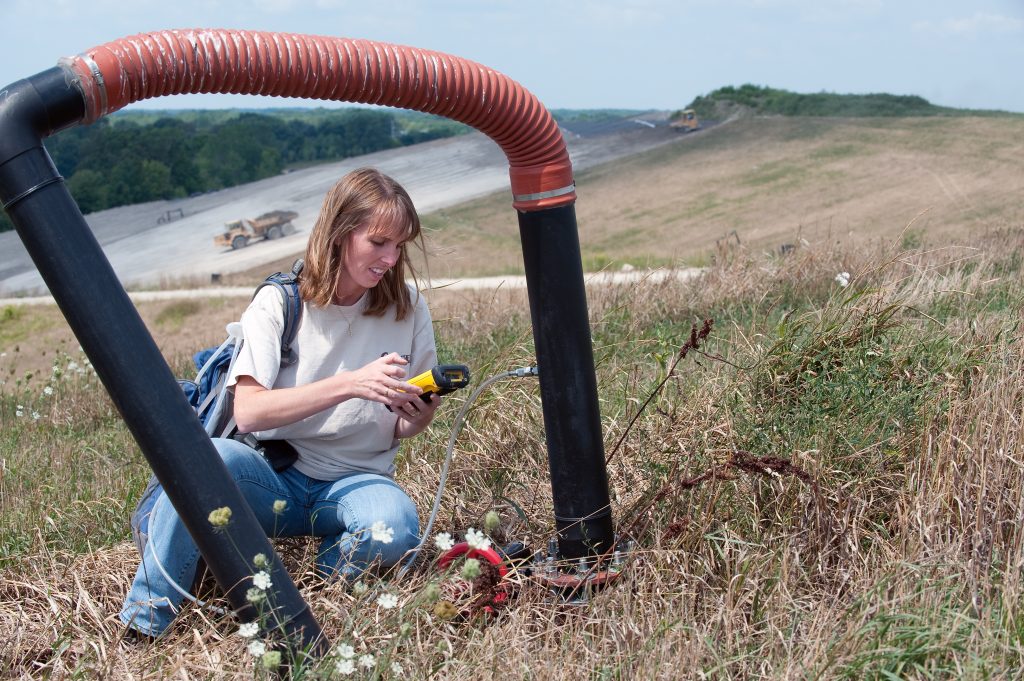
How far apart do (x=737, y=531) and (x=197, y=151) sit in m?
42.5

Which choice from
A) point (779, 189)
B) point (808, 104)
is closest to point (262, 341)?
point (779, 189)

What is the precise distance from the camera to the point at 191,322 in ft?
65.4

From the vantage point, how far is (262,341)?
9.20 ft

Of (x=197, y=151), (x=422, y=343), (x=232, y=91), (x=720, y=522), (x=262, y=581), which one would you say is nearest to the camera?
(x=262, y=581)

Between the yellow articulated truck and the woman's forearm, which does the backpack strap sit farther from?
the yellow articulated truck

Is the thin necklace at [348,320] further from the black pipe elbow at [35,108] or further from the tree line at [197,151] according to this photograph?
the tree line at [197,151]

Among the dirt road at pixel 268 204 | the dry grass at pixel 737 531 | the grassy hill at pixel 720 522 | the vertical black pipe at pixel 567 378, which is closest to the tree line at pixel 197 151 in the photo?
the dirt road at pixel 268 204

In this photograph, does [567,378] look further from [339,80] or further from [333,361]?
[339,80]

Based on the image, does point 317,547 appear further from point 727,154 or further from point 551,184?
point 727,154

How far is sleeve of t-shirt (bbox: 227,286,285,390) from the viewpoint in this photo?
9.07ft

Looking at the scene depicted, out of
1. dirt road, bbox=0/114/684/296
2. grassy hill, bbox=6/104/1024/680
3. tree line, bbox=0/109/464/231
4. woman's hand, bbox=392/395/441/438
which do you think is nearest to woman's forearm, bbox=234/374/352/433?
woman's hand, bbox=392/395/441/438

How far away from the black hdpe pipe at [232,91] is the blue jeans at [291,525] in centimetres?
38

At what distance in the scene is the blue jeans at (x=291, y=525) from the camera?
2.67 metres

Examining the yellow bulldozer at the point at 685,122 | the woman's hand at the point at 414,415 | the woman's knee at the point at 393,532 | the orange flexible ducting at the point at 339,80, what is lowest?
the yellow bulldozer at the point at 685,122
